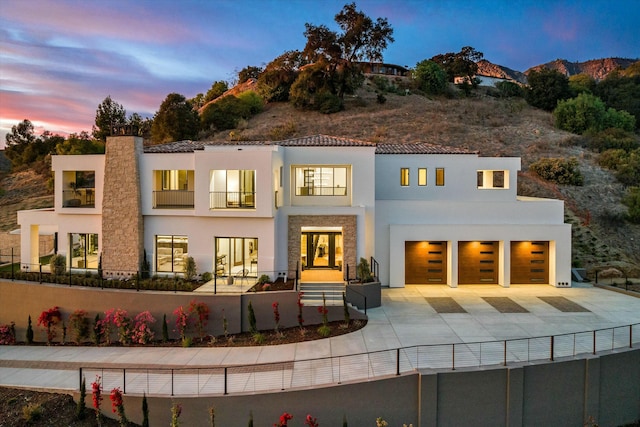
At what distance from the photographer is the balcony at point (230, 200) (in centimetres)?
2031

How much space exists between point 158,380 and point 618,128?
182ft

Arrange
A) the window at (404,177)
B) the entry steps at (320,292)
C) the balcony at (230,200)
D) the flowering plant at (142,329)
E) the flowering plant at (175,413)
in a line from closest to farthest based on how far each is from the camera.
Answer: the flowering plant at (175,413), the flowering plant at (142,329), the entry steps at (320,292), the balcony at (230,200), the window at (404,177)

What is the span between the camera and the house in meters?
20.3

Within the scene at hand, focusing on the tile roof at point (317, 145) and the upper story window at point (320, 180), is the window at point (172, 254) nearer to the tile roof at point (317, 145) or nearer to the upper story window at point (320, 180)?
the tile roof at point (317, 145)

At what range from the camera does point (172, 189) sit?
74.1 ft

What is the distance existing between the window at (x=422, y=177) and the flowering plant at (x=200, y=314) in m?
13.7

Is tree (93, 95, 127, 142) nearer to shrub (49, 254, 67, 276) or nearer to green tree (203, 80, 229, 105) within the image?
green tree (203, 80, 229, 105)

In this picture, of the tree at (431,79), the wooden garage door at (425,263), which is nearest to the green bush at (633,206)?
the wooden garage door at (425,263)

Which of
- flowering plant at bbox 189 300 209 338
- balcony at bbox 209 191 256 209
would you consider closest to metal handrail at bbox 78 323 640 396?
flowering plant at bbox 189 300 209 338

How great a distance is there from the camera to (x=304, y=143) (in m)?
22.6

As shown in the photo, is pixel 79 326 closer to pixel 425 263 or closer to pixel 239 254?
pixel 239 254

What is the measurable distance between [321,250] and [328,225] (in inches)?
78.9

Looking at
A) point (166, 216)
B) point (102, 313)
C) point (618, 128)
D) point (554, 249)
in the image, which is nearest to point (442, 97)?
point (618, 128)

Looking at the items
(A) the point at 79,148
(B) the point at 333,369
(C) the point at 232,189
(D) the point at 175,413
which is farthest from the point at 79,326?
(A) the point at 79,148
